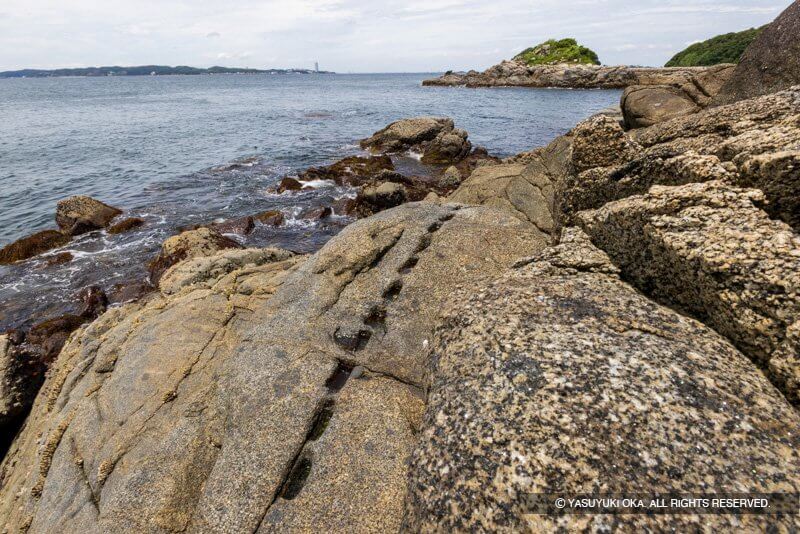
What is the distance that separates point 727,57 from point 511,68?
60550 mm

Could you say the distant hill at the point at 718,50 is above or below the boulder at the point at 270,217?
above

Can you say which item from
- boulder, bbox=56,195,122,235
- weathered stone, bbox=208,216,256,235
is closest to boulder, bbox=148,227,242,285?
weathered stone, bbox=208,216,256,235

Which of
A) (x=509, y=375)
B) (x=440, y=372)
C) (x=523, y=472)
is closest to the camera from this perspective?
(x=523, y=472)

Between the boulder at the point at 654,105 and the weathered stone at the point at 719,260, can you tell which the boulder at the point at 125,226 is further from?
the boulder at the point at 654,105

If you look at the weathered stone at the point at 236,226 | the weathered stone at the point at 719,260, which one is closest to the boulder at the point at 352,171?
the weathered stone at the point at 236,226

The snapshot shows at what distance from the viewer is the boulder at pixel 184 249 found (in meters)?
17.3

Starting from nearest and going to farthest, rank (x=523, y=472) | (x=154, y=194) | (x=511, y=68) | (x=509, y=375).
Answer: (x=523, y=472)
(x=509, y=375)
(x=154, y=194)
(x=511, y=68)

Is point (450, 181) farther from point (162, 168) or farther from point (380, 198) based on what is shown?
point (162, 168)

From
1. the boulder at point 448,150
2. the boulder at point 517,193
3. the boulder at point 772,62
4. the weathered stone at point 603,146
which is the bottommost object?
the boulder at point 448,150

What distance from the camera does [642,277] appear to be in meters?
5.10

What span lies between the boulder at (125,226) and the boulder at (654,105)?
29181 millimetres

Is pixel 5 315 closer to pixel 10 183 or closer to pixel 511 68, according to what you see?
pixel 10 183

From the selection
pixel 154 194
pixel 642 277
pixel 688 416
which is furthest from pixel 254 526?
pixel 154 194

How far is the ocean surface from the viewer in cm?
1883
